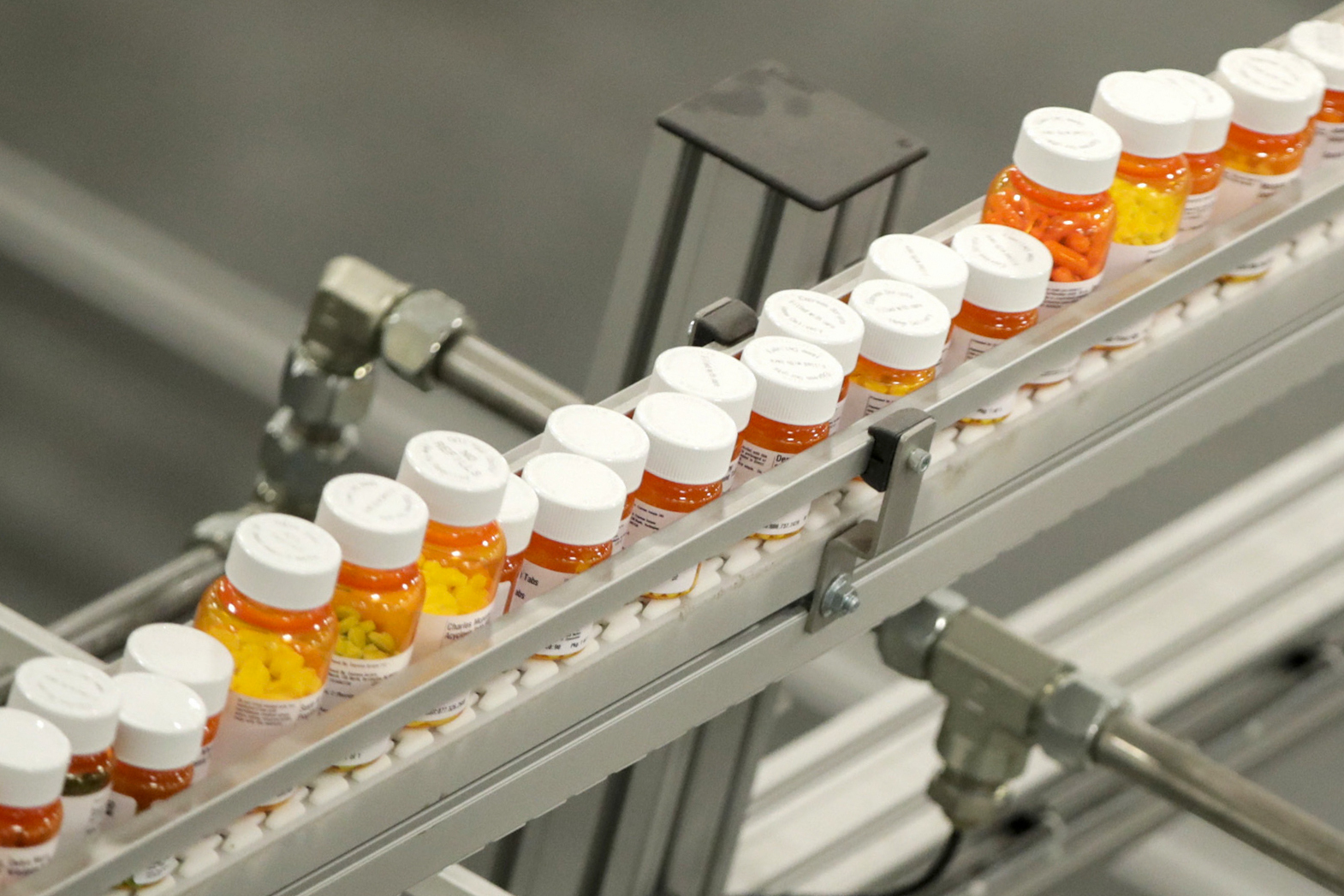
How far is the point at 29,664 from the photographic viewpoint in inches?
24.9

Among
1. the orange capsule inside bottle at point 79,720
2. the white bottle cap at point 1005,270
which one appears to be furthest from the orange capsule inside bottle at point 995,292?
the orange capsule inside bottle at point 79,720

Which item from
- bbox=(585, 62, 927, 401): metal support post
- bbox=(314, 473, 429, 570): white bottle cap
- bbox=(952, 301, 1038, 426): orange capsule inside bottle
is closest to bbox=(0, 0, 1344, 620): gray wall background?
bbox=(585, 62, 927, 401): metal support post

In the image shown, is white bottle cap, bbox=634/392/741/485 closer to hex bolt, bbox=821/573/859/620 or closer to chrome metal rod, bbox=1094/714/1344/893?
hex bolt, bbox=821/573/859/620

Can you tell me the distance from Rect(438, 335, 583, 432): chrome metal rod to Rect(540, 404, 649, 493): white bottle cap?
0.52ft

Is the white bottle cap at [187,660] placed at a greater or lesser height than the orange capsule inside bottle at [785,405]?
lesser

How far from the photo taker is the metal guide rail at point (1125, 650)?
4.33ft

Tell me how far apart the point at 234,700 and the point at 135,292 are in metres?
1.69

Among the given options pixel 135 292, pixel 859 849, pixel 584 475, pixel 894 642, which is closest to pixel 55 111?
pixel 135 292

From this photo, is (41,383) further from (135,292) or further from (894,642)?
(894,642)

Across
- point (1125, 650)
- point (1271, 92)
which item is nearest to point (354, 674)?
point (1271, 92)

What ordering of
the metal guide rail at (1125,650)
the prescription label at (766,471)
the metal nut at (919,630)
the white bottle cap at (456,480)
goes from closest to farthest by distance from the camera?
the white bottle cap at (456,480), the prescription label at (766,471), the metal nut at (919,630), the metal guide rail at (1125,650)

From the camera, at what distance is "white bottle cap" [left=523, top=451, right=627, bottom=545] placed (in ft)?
2.41

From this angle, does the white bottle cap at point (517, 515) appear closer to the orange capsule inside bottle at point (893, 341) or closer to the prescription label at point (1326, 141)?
the orange capsule inside bottle at point (893, 341)

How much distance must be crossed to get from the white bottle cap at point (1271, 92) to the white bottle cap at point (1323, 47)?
3 cm
